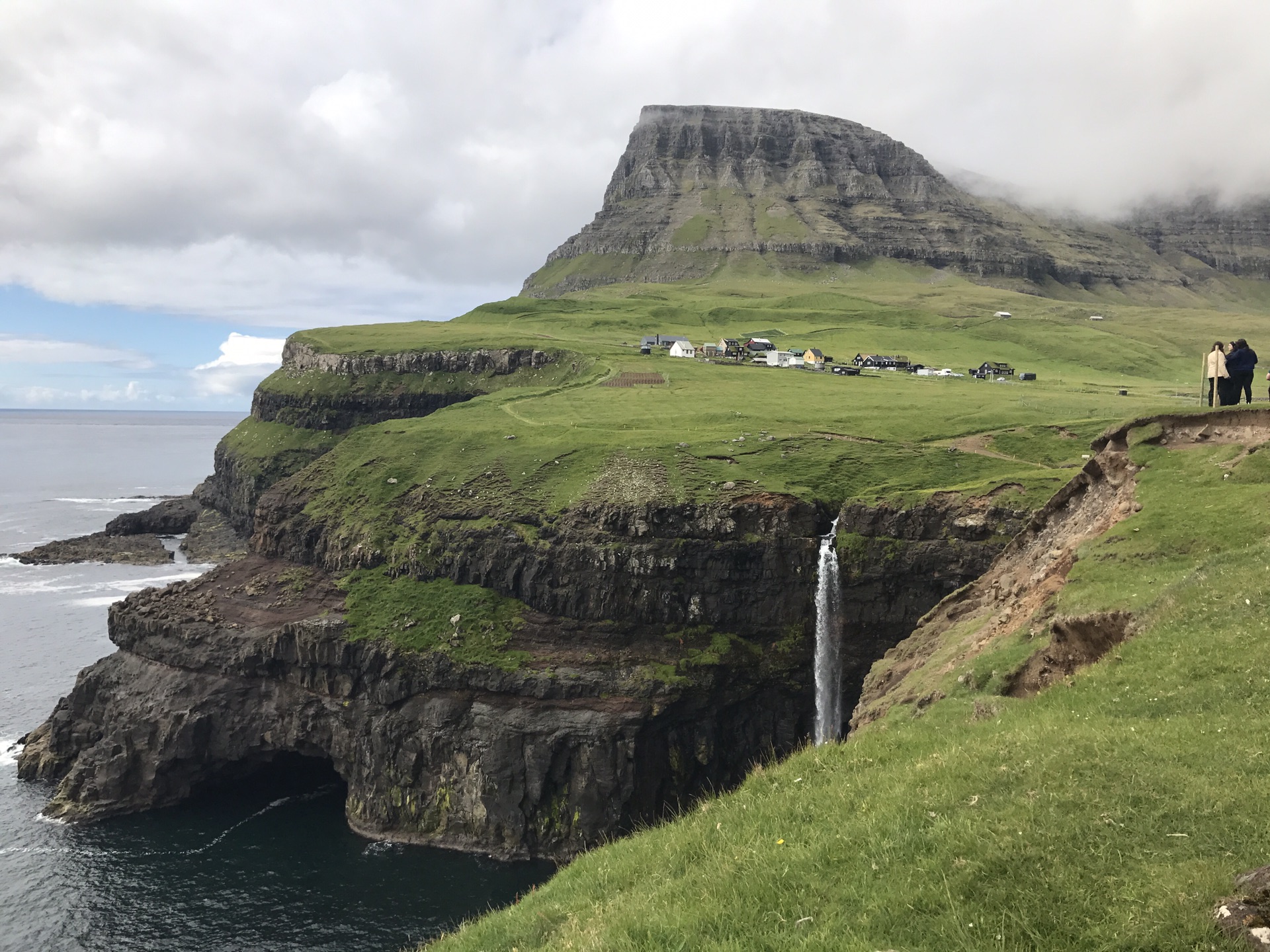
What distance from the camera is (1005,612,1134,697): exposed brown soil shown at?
857 inches

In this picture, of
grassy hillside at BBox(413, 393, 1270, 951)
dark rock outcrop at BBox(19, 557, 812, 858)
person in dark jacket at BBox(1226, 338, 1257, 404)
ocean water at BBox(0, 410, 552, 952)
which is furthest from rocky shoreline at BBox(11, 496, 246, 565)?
grassy hillside at BBox(413, 393, 1270, 951)

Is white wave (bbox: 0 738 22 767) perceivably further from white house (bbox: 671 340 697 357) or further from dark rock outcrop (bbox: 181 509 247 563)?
white house (bbox: 671 340 697 357)

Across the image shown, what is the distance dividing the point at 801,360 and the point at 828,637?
91.0 metres

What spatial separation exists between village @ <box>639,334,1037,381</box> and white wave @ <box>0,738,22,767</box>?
102 meters

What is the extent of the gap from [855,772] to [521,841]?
153 ft

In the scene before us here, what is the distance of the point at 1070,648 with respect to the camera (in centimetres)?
2247

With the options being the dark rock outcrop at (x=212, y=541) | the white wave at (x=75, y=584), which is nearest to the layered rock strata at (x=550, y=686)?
the white wave at (x=75, y=584)

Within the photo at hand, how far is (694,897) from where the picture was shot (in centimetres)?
1418

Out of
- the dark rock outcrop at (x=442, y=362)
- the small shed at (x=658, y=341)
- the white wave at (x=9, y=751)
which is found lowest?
the white wave at (x=9, y=751)

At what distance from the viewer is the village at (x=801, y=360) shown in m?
141

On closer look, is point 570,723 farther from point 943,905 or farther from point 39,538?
point 39,538

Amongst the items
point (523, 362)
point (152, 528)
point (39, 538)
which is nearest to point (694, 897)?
point (523, 362)

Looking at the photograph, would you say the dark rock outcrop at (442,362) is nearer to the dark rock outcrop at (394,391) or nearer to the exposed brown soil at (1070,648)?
the dark rock outcrop at (394,391)

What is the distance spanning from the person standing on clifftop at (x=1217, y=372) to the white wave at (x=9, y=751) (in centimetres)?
8688
